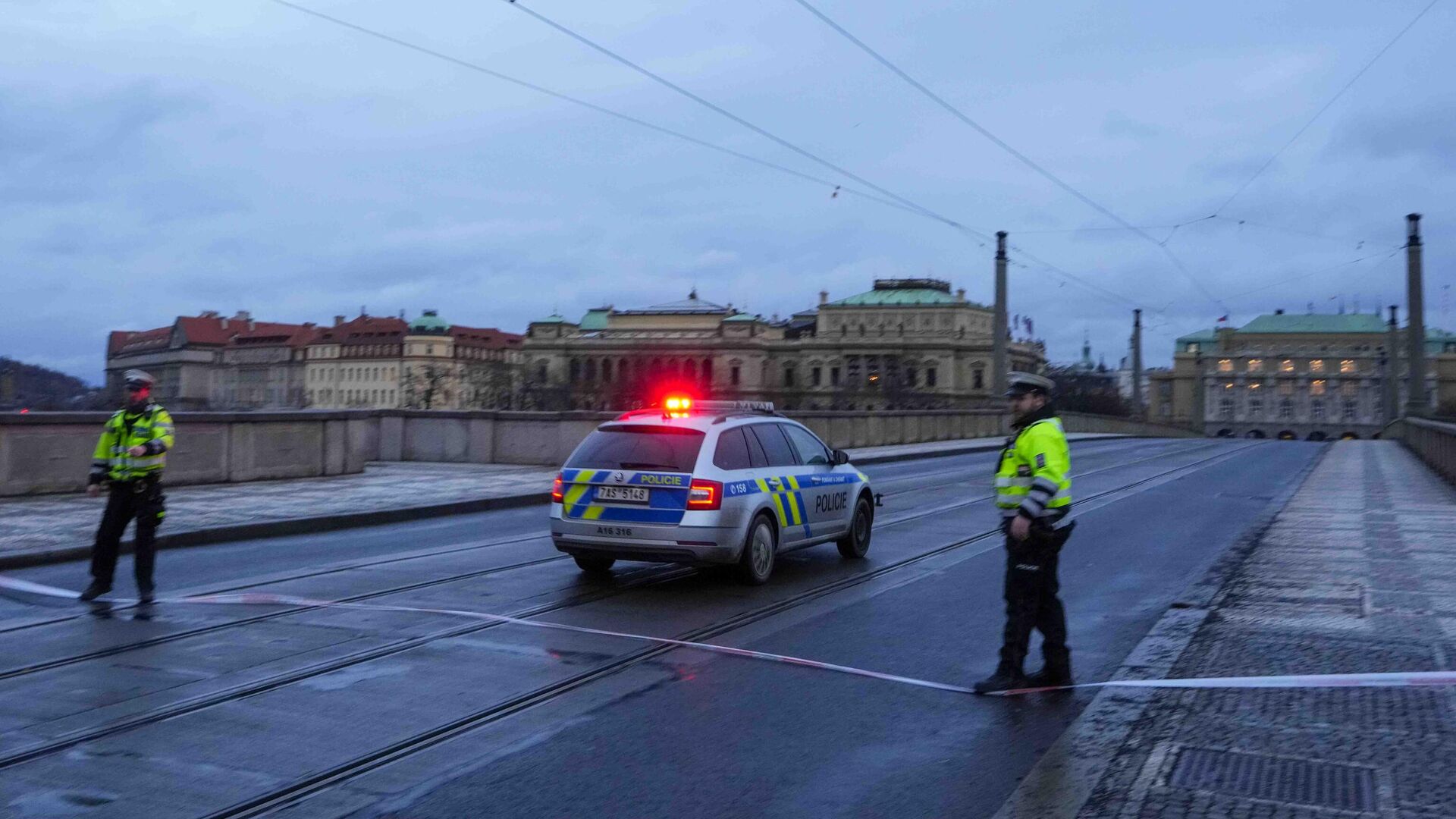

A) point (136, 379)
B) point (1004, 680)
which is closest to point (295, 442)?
point (136, 379)

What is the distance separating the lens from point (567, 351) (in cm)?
12694

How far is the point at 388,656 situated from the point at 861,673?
2854mm

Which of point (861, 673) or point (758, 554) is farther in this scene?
point (758, 554)

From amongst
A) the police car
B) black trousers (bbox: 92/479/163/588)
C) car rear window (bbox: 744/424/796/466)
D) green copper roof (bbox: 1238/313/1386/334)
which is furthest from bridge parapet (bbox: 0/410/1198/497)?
green copper roof (bbox: 1238/313/1386/334)

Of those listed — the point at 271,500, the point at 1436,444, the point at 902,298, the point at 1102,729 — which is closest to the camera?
the point at 1102,729

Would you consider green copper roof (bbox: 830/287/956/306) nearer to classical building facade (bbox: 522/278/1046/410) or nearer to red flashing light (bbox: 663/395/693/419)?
classical building facade (bbox: 522/278/1046/410)

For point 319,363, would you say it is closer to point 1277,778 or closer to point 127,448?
point 127,448

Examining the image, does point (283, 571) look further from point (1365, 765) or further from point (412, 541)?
point (1365, 765)

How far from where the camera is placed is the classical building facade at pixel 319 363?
26.5 m

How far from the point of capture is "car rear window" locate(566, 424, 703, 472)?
1070 cm

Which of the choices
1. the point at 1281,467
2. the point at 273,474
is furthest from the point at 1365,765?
the point at 1281,467

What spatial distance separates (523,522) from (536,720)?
1025 centimetres

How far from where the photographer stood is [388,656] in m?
7.70

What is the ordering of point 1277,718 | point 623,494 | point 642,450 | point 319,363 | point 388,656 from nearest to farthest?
1. point 1277,718
2. point 388,656
3. point 623,494
4. point 642,450
5. point 319,363
